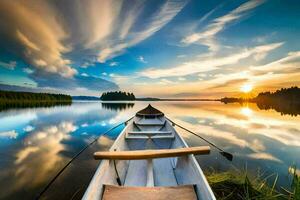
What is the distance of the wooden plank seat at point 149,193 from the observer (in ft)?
8.30

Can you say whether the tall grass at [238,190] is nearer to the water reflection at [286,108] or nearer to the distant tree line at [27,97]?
the water reflection at [286,108]

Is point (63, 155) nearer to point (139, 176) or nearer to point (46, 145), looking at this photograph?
point (46, 145)

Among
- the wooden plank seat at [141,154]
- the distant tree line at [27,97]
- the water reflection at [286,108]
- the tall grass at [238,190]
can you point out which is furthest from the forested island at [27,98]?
the water reflection at [286,108]

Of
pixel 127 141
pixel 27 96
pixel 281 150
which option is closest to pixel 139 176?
pixel 127 141

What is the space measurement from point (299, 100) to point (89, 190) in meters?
130

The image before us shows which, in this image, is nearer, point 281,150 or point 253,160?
point 253,160

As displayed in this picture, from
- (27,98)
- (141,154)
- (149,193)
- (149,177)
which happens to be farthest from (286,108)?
(27,98)

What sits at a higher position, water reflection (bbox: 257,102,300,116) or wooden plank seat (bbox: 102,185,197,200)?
wooden plank seat (bbox: 102,185,197,200)

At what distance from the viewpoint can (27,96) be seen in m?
85.2

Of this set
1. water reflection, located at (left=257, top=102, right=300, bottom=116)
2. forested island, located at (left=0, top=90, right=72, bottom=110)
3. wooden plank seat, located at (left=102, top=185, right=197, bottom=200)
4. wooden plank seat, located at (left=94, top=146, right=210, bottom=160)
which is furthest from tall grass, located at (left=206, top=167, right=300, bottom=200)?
forested island, located at (left=0, top=90, right=72, bottom=110)

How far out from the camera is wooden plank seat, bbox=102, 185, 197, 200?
2.53 meters

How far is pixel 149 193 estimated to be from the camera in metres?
2.61

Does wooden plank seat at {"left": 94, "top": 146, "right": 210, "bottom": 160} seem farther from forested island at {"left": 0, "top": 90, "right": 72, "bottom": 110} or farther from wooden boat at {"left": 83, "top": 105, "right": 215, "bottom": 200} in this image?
forested island at {"left": 0, "top": 90, "right": 72, "bottom": 110}

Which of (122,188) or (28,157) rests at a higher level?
(122,188)
